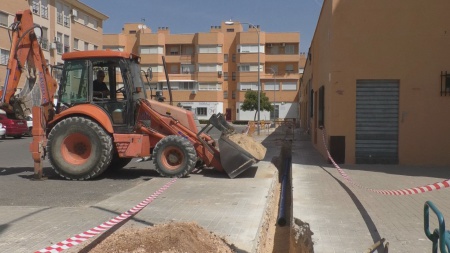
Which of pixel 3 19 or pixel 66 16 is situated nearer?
pixel 3 19

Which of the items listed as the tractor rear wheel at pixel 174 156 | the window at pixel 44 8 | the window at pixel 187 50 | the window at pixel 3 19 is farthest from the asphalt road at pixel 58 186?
the window at pixel 187 50

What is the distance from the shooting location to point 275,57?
72062 mm

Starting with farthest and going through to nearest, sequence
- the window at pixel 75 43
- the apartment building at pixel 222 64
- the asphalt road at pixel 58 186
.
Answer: the apartment building at pixel 222 64 → the window at pixel 75 43 → the asphalt road at pixel 58 186

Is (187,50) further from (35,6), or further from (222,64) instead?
(35,6)

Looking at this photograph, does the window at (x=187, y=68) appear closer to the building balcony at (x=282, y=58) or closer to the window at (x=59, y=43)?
the building balcony at (x=282, y=58)

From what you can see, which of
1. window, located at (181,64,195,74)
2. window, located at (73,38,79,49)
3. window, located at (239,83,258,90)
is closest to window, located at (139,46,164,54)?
window, located at (181,64,195,74)

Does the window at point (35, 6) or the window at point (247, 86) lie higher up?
the window at point (35, 6)

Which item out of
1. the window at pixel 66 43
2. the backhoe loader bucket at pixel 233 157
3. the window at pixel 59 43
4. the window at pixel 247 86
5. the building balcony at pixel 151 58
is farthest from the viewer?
the window at pixel 247 86

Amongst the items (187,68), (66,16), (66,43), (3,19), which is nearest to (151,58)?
(187,68)

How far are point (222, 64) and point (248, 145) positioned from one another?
61.5 metres

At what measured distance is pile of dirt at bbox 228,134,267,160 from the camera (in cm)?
1142

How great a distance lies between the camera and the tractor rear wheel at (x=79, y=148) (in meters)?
10.5

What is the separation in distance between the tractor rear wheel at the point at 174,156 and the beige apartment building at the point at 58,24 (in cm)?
2686

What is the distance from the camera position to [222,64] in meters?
72.4
